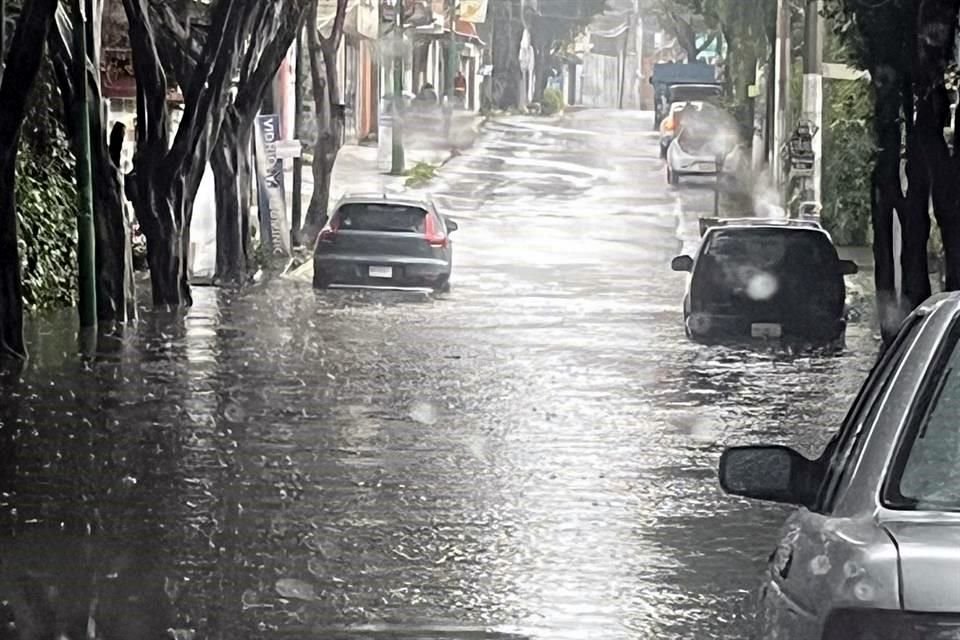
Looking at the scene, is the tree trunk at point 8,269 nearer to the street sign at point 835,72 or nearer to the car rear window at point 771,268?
the car rear window at point 771,268

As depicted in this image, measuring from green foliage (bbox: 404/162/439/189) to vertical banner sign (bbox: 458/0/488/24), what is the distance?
2650cm

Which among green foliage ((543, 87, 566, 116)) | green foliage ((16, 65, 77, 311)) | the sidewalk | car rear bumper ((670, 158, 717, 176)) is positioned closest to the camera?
green foliage ((16, 65, 77, 311))

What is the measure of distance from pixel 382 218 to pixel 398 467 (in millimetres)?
Result: 18859

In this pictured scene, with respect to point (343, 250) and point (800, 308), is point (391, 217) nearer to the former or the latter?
point (343, 250)

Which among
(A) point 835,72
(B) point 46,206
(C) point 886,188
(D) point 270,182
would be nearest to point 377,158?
(A) point 835,72

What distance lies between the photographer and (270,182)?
39219mm

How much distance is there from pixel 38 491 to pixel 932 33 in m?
12.4

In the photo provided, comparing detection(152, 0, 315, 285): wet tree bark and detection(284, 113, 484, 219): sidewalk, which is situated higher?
detection(152, 0, 315, 285): wet tree bark

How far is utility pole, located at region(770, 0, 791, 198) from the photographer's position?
5034 cm

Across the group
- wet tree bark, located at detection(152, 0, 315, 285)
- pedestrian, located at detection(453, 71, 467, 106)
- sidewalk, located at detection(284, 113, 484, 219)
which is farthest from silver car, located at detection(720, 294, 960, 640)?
pedestrian, located at detection(453, 71, 467, 106)

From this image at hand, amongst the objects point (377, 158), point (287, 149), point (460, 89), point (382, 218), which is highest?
point (287, 149)

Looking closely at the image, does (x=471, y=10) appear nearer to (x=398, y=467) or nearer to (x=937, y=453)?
(x=398, y=467)

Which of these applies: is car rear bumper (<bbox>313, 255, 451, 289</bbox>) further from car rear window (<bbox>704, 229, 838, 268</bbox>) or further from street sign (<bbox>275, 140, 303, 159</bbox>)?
car rear window (<bbox>704, 229, 838, 268</bbox>)

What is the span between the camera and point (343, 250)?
33938mm
